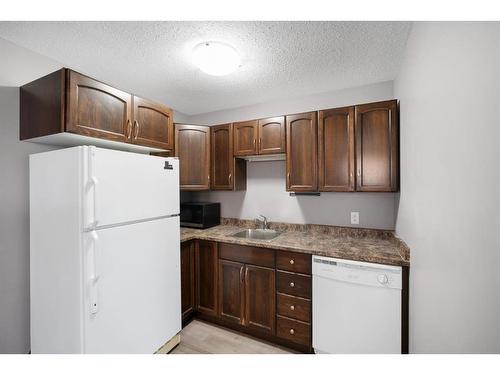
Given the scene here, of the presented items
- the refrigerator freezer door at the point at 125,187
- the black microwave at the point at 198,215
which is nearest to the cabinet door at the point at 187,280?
the black microwave at the point at 198,215

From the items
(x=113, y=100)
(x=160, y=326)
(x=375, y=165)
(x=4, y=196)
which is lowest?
(x=160, y=326)

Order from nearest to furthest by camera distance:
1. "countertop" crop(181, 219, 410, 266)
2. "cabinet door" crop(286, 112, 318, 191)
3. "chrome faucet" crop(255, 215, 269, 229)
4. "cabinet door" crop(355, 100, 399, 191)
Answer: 1. "countertop" crop(181, 219, 410, 266)
2. "cabinet door" crop(355, 100, 399, 191)
3. "cabinet door" crop(286, 112, 318, 191)
4. "chrome faucet" crop(255, 215, 269, 229)

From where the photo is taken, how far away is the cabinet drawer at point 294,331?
1794mm

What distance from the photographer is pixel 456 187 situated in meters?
0.83

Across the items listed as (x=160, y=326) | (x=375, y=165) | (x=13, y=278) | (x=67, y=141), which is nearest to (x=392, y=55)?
(x=375, y=165)


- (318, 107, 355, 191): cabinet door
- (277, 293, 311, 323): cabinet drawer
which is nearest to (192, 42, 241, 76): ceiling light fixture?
(318, 107, 355, 191): cabinet door

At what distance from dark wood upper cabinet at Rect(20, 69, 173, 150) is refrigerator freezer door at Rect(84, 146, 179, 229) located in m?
0.26

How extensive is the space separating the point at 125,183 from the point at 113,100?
0.64 meters

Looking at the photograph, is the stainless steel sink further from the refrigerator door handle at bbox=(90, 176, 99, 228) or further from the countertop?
the refrigerator door handle at bbox=(90, 176, 99, 228)

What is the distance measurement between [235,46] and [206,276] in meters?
2.05

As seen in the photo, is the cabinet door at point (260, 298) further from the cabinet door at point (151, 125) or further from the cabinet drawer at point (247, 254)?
the cabinet door at point (151, 125)

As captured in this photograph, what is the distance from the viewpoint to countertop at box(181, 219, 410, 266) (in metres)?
1.61
